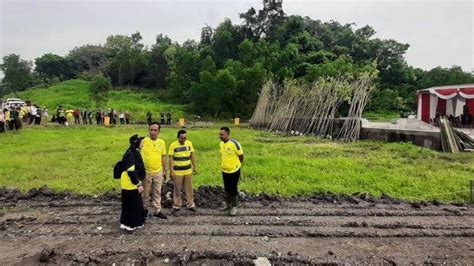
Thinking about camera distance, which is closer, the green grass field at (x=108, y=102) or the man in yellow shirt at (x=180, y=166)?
the man in yellow shirt at (x=180, y=166)

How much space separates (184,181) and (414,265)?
3.90m

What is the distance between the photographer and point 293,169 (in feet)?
34.0

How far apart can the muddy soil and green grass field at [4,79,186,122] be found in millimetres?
26474

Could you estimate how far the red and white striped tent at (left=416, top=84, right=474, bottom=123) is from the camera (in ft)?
76.3

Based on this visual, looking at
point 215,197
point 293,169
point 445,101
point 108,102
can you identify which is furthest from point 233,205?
point 108,102

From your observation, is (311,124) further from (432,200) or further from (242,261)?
(242,261)

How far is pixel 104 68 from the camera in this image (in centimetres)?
5291

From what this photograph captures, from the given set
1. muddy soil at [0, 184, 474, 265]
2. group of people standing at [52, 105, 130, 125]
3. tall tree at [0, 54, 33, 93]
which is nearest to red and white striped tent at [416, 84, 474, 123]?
muddy soil at [0, 184, 474, 265]

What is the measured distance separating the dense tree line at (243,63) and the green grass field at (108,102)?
1972mm

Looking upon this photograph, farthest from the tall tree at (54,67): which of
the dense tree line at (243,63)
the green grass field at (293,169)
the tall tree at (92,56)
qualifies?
the green grass field at (293,169)

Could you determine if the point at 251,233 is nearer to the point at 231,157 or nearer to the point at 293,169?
the point at 231,157

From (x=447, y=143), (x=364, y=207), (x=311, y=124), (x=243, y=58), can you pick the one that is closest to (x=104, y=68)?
(x=243, y=58)

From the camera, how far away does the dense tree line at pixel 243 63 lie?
33.8 m

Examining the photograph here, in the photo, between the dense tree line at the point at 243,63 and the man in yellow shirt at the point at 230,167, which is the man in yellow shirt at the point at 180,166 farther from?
the dense tree line at the point at 243,63
